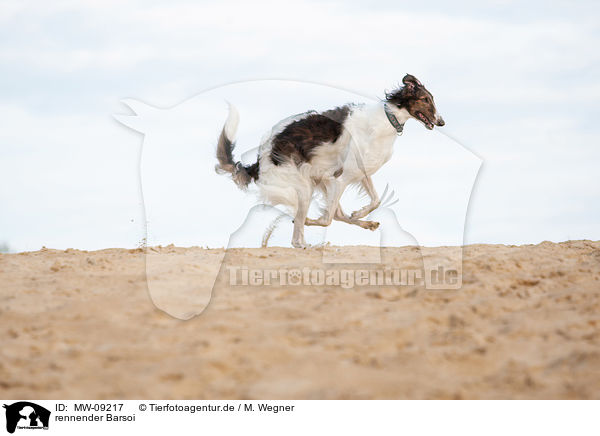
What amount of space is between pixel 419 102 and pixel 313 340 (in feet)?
15.4

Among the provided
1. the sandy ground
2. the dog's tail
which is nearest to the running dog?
the dog's tail

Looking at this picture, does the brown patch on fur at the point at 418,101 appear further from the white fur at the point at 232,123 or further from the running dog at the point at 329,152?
the white fur at the point at 232,123

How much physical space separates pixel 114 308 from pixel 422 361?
100 inches

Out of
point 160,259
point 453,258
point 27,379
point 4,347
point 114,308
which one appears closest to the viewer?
point 27,379

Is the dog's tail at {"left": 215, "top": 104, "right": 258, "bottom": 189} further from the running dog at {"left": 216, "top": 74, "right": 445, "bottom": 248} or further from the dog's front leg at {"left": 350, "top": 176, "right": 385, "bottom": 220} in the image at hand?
the dog's front leg at {"left": 350, "top": 176, "right": 385, "bottom": 220}

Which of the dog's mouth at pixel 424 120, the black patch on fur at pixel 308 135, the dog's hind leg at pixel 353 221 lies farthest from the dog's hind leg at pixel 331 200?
the dog's mouth at pixel 424 120

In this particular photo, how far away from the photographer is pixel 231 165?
823 cm

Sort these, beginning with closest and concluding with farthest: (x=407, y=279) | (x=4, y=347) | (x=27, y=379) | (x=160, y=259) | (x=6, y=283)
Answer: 1. (x=27, y=379)
2. (x=4, y=347)
3. (x=407, y=279)
4. (x=6, y=283)
5. (x=160, y=259)

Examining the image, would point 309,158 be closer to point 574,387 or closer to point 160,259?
point 160,259

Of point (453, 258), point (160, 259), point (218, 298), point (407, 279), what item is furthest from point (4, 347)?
point (453, 258)

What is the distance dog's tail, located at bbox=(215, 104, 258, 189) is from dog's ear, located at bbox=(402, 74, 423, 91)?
89.2 inches

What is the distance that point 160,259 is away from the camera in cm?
707
